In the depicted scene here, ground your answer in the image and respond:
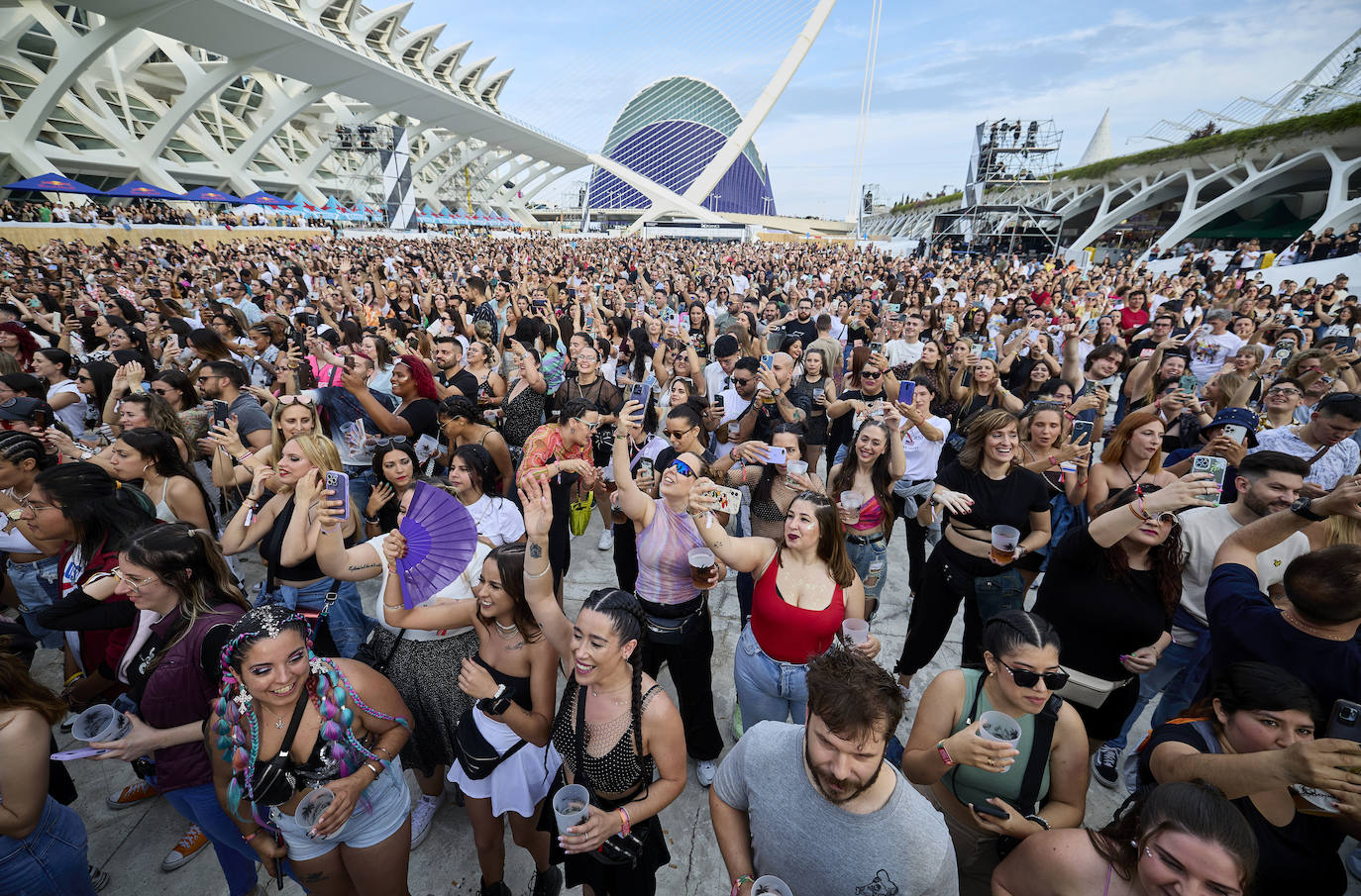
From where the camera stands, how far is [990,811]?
171 cm

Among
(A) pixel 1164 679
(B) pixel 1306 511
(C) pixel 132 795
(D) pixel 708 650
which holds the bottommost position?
(C) pixel 132 795

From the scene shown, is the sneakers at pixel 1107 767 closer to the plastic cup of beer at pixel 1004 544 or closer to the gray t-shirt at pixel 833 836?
the plastic cup of beer at pixel 1004 544

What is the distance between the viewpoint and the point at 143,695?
6.58ft

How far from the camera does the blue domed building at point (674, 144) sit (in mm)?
67938

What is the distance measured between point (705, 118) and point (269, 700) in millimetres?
80983

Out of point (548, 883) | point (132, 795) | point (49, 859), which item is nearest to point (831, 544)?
point (548, 883)

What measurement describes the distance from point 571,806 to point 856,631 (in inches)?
50.8

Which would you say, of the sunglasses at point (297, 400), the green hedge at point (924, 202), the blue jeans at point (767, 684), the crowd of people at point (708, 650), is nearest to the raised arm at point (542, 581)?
the crowd of people at point (708, 650)

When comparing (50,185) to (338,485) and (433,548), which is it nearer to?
(338,485)

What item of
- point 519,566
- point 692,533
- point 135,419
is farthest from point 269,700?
point 135,419

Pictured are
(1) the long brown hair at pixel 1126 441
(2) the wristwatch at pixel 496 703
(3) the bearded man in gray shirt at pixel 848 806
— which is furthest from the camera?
(1) the long brown hair at pixel 1126 441

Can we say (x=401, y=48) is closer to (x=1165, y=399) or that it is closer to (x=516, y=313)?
(x=516, y=313)

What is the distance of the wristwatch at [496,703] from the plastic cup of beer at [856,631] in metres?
1.37

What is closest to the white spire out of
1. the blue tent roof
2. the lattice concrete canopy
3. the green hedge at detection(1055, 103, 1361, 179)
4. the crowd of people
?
the green hedge at detection(1055, 103, 1361, 179)
